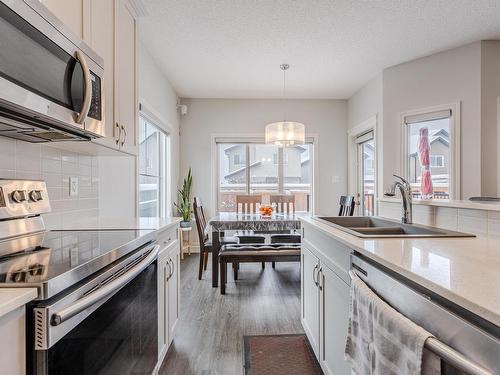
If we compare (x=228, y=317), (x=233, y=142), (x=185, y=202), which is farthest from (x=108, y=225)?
(x=233, y=142)

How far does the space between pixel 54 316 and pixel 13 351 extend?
0.09 metres

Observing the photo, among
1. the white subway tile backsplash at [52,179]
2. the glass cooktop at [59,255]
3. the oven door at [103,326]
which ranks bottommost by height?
the oven door at [103,326]

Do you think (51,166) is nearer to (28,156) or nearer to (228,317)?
(28,156)

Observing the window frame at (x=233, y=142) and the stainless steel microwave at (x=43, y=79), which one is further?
the window frame at (x=233, y=142)

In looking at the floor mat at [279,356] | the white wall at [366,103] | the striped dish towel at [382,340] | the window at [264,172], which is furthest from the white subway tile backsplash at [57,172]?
the white wall at [366,103]

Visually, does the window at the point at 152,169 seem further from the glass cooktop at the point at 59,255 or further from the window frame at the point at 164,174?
the glass cooktop at the point at 59,255

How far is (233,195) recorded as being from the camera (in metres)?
5.30

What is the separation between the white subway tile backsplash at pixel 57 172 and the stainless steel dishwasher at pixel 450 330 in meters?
1.60

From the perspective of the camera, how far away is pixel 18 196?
1.30 meters

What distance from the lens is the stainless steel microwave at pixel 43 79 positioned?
90 centimetres

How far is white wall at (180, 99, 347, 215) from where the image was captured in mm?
5082

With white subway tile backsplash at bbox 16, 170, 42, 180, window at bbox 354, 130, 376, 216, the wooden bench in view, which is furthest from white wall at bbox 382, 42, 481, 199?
white subway tile backsplash at bbox 16, 170, 42, 180

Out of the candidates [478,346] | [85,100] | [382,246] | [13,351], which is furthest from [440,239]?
[85,100]

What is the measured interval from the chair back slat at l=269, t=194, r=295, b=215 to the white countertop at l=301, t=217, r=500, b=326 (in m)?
2.84
